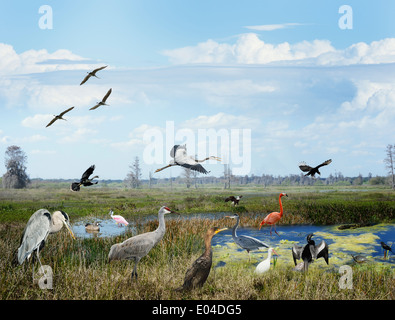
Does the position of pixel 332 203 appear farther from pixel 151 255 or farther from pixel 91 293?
pixel 91 293

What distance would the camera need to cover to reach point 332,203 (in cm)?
1482

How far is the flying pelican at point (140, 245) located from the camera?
6.77 metres

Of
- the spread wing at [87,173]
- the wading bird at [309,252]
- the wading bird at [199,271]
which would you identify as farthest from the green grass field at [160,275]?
the spread wing at [87,173]

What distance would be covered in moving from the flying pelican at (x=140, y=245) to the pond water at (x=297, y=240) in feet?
7.80

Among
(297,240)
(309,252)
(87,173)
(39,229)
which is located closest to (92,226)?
(39,229)

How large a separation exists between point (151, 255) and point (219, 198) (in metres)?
6.26

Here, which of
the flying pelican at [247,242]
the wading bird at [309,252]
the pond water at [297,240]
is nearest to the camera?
the wading bird at [309,252]

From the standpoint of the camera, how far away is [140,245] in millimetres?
6969

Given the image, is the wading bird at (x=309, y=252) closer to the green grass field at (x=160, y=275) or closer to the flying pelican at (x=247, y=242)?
the green grass field at (x=160, y=275)

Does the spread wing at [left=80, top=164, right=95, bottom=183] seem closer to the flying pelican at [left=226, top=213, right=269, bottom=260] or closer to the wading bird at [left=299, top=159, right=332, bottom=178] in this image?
the flying pelican at [left=226, top=213, right=269, bottom=260]

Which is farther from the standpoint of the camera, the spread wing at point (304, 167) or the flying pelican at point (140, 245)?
the spread wing at point (304, 167)

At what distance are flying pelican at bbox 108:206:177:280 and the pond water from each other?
7.80ft

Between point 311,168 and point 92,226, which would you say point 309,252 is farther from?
point 92,226

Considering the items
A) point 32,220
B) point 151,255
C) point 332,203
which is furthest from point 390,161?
point 32,220
